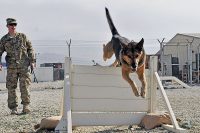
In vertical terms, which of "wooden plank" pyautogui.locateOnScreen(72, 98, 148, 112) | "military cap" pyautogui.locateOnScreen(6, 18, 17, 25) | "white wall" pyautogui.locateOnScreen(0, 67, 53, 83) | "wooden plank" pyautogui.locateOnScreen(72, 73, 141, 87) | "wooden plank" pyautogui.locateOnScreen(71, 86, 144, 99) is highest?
"military cap" pyautogui.locateOnScreen(6, 18, 17, 25)

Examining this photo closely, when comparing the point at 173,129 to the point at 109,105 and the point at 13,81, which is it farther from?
the point at 13,81

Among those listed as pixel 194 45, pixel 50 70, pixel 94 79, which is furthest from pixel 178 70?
pixel 94 79

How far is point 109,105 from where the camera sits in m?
6.80

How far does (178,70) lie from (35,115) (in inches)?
774

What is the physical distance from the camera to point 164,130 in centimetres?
670

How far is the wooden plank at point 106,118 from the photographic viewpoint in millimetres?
6511

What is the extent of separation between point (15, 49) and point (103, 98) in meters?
2.88

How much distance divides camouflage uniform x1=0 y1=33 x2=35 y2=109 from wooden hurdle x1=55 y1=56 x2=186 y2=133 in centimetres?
262

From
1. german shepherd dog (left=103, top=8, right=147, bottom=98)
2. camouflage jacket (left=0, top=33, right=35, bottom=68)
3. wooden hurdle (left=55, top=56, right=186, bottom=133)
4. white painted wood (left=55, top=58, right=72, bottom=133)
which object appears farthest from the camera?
camouflage jacket (left=0, top=33, right=35, bottom=68)

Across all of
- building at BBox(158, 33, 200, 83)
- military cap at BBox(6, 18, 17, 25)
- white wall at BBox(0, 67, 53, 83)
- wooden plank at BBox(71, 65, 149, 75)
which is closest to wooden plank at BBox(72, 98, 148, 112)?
wooden plank at BBox(71, 65, 149, 75)

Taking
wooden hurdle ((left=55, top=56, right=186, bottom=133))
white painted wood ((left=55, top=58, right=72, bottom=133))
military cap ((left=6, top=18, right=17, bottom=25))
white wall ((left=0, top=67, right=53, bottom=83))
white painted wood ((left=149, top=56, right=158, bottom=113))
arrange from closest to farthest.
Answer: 1. white painted wood ((left=55, top=58, right=72, bottom=133))
2. wooden hurdle ((left=55, top=56, right=186, bottom=133))
3. white painted wood ((left=149, top=56, right=158, bottom=113))
4. military cap ((left=6, top=18, right=17, bottom=25))
5. white wall ((left=0, top=67, right=53, bottom=83))

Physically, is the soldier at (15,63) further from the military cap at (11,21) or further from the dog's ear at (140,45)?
the dog's ear at (140,45)

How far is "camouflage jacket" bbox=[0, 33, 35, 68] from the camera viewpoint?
8.77 m

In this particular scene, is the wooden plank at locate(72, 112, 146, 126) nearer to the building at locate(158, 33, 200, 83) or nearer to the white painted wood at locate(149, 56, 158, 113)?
the white painted wood at locate(149, 56, 158, 113)
